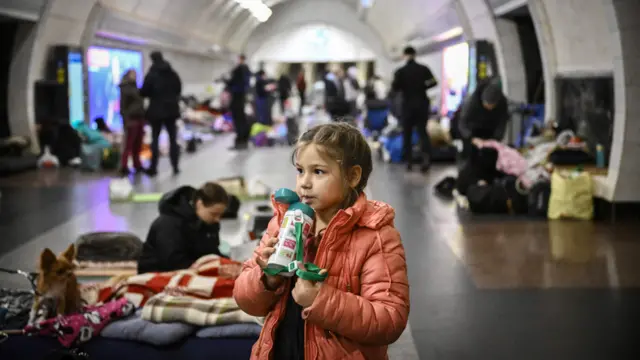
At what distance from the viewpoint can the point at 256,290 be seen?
112 inches

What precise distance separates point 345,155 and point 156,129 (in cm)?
1258

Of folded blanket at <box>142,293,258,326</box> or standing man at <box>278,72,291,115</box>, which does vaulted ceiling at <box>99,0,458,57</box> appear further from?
folded blanket at <box>142,293,258,326</box>

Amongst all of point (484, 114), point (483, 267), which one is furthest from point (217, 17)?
point (483, 267)

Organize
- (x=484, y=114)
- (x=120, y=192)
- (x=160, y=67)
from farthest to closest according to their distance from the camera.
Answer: (x=160, y=67) < (x=484, y=114) < (x=120, y=192)

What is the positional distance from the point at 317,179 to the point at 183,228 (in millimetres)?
3446

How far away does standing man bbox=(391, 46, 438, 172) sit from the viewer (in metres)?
15.3

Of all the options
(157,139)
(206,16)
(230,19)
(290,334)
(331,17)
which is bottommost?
(290,334)

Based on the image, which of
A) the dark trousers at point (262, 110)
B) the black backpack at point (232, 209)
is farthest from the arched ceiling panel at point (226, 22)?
the black backpack at point (232, 209)

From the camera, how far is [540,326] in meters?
5.91

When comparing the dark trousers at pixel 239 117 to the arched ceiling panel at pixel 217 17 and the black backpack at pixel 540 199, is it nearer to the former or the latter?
the black backpack at pixel 540 199

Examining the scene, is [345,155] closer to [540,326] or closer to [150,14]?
[540,326]

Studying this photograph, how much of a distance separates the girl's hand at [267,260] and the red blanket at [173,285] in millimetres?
2819

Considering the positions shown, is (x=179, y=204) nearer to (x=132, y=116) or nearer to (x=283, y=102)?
(x=132, y=116)

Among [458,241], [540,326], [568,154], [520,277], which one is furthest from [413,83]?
[540,326]
